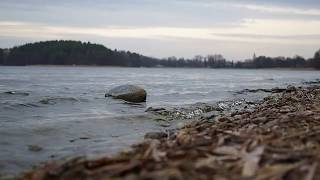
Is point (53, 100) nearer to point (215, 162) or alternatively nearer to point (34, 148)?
point (34, 148)

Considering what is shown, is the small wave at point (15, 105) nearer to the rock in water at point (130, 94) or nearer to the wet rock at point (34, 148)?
the rock in water at point (130, 94)

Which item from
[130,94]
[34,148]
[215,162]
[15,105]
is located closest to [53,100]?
[15,105]

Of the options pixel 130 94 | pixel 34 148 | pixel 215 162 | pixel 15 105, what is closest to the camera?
pixel 215 162

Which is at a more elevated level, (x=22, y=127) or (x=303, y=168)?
(x=303, y=168)

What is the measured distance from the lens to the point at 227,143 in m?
7.97

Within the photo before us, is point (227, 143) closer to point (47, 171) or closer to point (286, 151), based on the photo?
point (286, 151)

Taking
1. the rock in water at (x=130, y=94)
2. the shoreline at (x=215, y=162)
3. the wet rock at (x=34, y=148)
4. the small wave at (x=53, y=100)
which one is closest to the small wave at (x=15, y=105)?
the small wave at (x=53, y=100)

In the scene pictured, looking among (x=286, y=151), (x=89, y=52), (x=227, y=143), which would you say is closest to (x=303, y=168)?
(x=286, y=151)

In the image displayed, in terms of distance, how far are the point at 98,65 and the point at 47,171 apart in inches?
5713

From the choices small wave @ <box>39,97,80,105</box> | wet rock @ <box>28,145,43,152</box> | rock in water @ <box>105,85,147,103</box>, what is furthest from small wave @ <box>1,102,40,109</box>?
wet rock @ <box>28,145,43,152</box>

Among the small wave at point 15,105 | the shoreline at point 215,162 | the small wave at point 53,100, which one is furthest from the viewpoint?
the small wave at point 53,100

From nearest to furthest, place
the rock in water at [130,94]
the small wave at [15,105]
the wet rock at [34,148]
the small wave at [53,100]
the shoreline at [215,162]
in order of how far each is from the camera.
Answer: the shoreline at [215,162]
the wet rock at [34,148]
the small wave at [15,105]
the small wave at [53,100]
the rock in water at [130,94]

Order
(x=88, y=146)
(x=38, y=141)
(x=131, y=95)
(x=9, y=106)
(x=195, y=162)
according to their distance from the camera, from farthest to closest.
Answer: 1. (x=131, y=95)
2. (x=9, y=106)
3. (x=38, y=141)
4. (x=88, y=146)
5. (x=195, y=162)

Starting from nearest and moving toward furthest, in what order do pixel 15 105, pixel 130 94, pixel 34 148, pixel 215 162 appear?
pixel 215 162 < pixel 34 148 < pixel 15 105 < pixel 130 94
